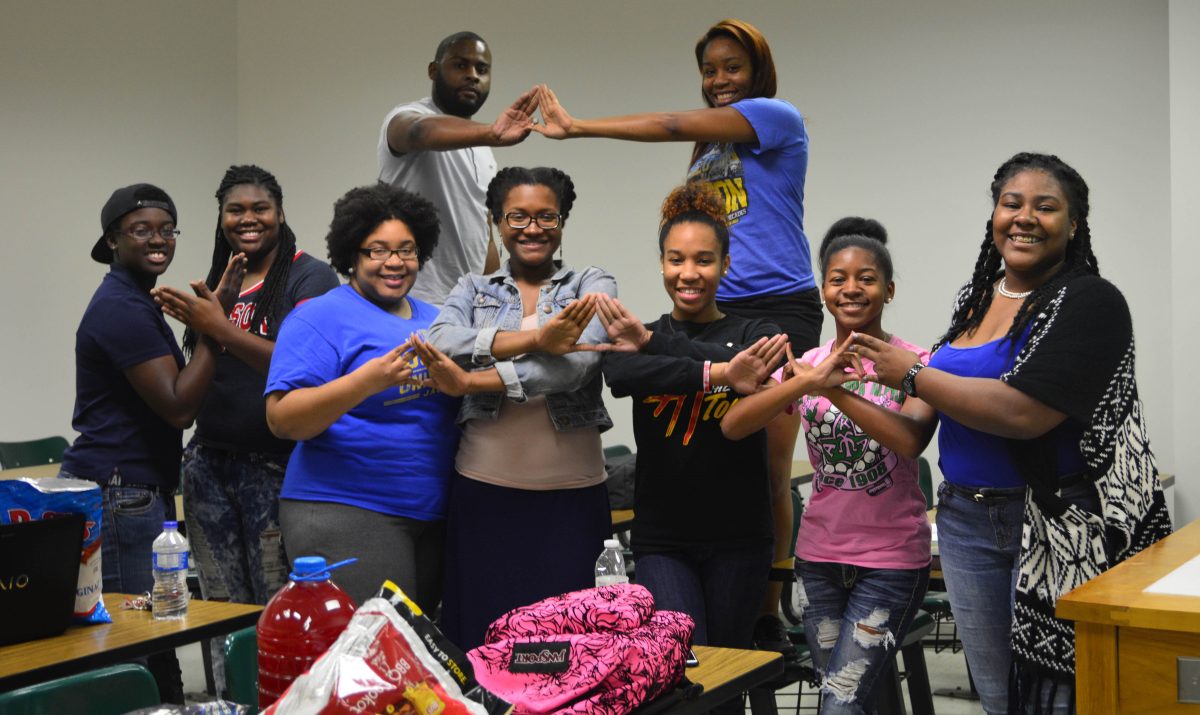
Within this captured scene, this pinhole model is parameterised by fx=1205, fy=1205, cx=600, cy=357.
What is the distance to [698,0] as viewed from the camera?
752 cm

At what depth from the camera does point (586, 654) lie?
6.22 ft

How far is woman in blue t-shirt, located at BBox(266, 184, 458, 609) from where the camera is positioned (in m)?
2.87

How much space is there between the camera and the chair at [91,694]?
7.04ft

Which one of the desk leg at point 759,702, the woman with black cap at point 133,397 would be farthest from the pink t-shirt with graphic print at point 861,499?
the woman with black cap at point 133,397

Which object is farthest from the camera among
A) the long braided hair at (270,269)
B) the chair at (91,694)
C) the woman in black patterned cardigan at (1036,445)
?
the long braided hair at (270,269)

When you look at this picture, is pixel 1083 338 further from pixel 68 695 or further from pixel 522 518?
pixel 68 695

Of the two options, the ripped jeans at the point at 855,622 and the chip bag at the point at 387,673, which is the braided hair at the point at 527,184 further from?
the chip bag at the point at 387,673

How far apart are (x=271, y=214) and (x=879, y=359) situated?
1.96 metres

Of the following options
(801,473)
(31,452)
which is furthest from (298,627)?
(31,452)

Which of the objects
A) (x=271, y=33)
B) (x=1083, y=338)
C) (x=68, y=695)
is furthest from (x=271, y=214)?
(x=271, y=33)

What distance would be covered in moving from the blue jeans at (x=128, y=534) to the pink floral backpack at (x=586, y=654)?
66.3 inches

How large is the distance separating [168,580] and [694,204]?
5.26 ft

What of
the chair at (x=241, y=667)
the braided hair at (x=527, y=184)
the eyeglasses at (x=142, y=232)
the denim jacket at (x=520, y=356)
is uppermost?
the braided hair at (x=527, y=184)

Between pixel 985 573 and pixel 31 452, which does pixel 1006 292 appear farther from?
pixel 31 452
